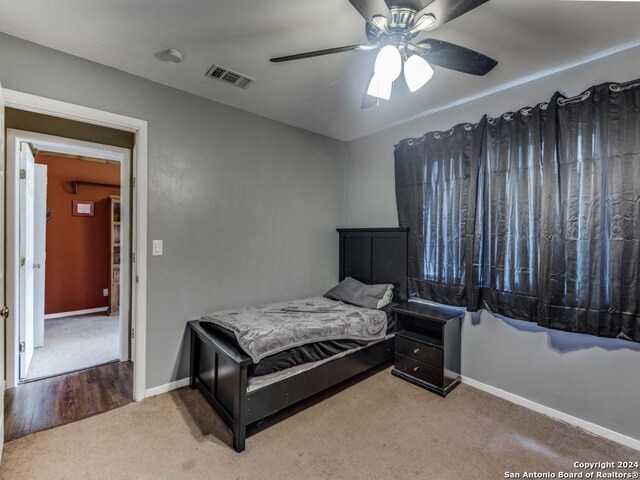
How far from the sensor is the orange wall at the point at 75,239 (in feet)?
14.7

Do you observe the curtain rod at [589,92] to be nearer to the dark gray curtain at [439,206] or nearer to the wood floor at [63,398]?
the dark gray curtain at [439,206]

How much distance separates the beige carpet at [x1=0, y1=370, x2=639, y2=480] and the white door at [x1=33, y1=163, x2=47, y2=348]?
6.04ft

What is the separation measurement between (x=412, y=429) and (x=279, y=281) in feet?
5.85

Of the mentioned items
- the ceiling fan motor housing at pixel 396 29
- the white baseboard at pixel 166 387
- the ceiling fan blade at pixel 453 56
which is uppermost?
the ceiling fan motor housing at pixel 396 29

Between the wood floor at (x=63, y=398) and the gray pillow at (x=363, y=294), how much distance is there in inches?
79.8

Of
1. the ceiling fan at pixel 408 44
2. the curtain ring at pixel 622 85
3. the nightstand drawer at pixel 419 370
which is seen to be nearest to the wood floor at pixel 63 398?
the nightstand drawer at pixel 419 370

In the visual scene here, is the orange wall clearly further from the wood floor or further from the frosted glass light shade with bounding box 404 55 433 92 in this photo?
the frosted glass light shade with bounding box 404 55 433 92

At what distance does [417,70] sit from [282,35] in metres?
0.85

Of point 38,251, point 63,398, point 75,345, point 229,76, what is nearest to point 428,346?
point 229,76

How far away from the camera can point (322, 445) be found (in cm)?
191

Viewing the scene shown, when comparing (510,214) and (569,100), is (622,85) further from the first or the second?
(510,214)

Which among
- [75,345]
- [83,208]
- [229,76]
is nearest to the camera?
[229,76]

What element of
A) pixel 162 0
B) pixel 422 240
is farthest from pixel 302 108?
pixel 422 240

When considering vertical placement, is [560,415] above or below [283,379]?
below
